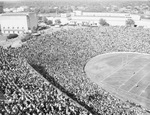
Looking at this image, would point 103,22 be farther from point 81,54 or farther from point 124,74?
point 124,74

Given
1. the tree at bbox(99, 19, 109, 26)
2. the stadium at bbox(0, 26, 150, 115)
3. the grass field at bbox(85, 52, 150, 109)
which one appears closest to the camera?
the stadium at bbox(0, 26, 150, 115)

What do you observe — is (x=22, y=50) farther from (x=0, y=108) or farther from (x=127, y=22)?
(x=127, y=22)

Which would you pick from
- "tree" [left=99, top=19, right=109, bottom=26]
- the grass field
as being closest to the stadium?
the grass field

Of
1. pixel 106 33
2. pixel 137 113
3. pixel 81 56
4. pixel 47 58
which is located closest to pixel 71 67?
pixel 47 58

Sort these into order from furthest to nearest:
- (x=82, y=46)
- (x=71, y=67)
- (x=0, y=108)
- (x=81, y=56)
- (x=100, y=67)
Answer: (x=82, y=46), (x=81, y=56), (x=100, y=67), (x=71, y=67), (x=0, y=108)

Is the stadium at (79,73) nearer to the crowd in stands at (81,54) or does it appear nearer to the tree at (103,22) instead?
the crowd in stands at (81,54)

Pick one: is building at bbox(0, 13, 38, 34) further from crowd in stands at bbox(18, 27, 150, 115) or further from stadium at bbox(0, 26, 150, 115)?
stadium at bbox(0, 26, 150, 115)

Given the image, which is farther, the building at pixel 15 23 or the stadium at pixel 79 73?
the building at pixel 15 23

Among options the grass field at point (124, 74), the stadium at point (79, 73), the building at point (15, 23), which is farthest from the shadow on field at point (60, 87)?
the building at point (15, 23)
